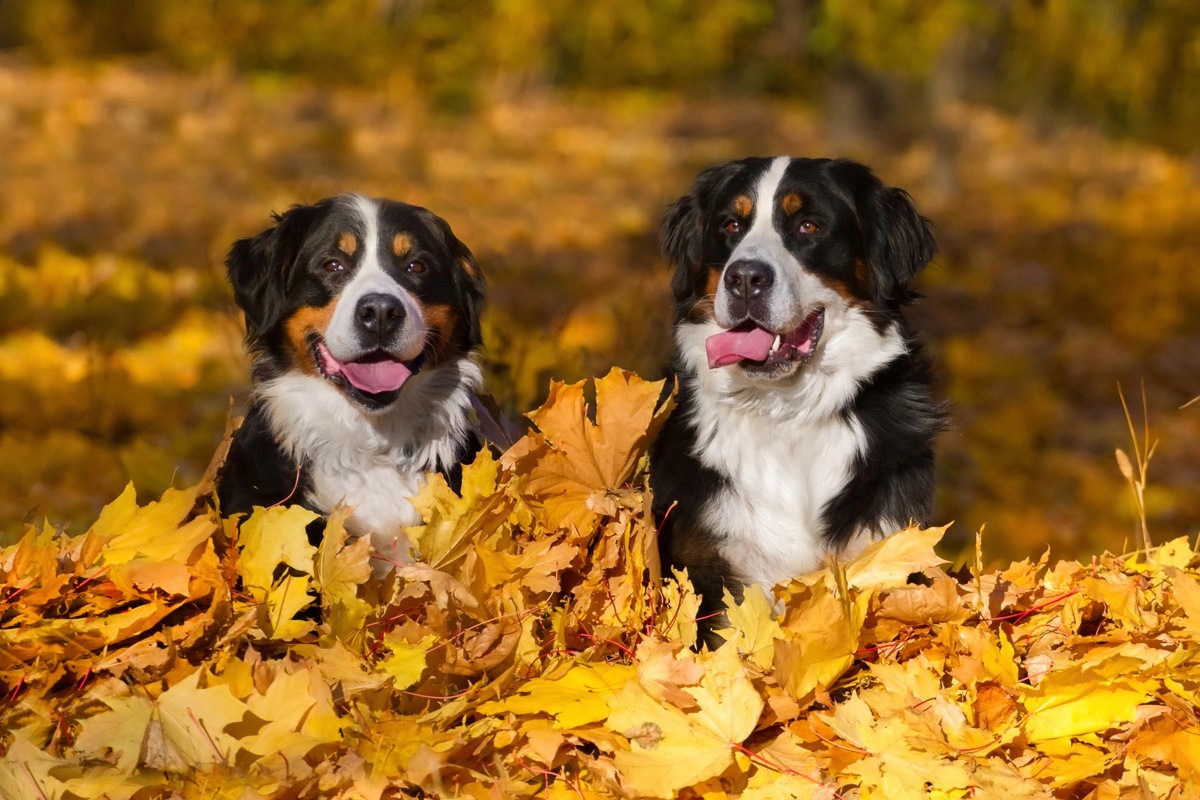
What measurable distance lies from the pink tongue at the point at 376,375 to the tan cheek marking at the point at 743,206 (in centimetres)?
103

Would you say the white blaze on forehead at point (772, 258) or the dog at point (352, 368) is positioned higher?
the white blaze on forehead at point (772, 258)

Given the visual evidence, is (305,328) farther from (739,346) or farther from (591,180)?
(591,180)


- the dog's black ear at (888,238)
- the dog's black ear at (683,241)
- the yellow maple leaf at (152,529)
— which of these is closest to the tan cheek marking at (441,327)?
the dog's black ear at (683,241)

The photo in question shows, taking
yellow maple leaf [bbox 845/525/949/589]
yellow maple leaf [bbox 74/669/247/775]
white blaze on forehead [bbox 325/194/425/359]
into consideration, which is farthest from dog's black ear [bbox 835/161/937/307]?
yellow maple leaf [bbox 74/669/247/775]

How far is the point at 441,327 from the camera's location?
12.5ft

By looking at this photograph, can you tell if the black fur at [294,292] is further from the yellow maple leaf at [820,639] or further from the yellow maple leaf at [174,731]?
the yellow maple leaf at [820,639]

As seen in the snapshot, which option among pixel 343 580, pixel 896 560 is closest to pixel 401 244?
pixel 343 580

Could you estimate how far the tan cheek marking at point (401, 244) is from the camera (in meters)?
3.80

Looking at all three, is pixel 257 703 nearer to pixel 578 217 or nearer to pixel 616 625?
pixel 616 625

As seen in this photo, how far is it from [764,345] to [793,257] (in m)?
0.25

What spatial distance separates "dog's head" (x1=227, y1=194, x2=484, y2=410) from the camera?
3.59 metres

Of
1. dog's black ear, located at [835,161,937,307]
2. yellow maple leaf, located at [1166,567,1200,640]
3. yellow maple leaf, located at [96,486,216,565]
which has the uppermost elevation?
dog's black ear, located at [835,161,937,307]

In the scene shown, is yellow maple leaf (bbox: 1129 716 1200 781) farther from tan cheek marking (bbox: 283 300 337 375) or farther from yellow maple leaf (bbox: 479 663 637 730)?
tan cheek marking (bbox: 283 300 337 375)

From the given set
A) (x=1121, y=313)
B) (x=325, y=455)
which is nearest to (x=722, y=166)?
(x=325, y=455)
